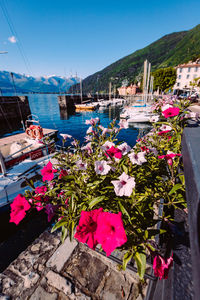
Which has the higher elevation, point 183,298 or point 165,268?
point 183,298

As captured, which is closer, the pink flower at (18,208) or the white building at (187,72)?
the pink flower at (18,208)

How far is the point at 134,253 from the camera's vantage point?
1.22 m

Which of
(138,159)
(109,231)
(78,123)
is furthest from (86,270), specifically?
(78,123)

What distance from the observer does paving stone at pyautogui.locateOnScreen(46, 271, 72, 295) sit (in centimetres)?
172

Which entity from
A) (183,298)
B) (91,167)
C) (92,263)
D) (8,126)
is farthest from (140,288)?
(8,126)

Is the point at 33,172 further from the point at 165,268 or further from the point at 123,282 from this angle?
the point at 165,268

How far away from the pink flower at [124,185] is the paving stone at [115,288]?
55.1 inches

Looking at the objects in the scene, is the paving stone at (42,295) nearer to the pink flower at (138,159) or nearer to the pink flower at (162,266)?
the pink flower at (162,266)

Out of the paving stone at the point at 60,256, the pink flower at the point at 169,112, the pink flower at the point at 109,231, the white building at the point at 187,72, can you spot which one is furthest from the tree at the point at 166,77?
the pink flower at the point at 109,231

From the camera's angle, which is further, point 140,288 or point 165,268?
point 140,288

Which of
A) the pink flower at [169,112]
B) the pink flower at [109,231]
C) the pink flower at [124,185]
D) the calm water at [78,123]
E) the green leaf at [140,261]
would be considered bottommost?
the calm water at [78,123]

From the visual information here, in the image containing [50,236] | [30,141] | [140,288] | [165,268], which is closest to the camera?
[165,268]

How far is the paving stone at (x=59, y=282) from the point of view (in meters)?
1.72

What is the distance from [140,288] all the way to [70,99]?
48.3 m
